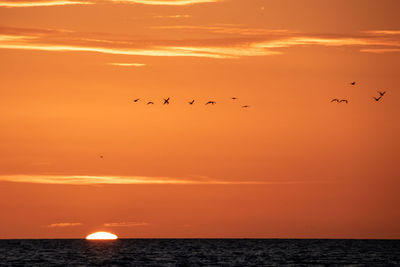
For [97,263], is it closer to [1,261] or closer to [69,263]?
[69,263]

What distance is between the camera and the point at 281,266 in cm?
12775

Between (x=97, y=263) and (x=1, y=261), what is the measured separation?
17.3 metres

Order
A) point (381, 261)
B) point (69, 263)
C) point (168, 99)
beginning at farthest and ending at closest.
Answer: point (381, 261) → point (69, 263) → point (168, 99)

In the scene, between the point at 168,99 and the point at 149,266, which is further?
the point at 149,266

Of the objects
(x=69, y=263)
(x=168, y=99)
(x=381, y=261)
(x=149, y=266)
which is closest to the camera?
(x=168, y=99)

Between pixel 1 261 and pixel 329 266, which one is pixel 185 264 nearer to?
pixel 329 266

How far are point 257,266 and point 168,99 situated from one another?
1735 inches

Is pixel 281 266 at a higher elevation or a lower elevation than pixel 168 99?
lower

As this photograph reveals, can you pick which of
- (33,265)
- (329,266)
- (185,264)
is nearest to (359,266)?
(329,266)

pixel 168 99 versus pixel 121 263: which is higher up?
pixel 168 99

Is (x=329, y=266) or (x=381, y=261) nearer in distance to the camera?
(x=329, y=266)

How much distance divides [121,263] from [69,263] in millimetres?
7651

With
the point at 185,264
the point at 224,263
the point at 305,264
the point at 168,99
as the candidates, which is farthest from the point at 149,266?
the point at 168,99

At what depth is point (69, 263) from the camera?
134875 millimetres
